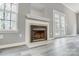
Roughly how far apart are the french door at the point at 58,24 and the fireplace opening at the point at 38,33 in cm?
22

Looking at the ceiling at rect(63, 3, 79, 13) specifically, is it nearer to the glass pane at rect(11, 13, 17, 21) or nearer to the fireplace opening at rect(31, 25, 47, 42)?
the fireplace opening at rect(31, 25, 47, 42)

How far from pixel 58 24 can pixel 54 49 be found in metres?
0.55

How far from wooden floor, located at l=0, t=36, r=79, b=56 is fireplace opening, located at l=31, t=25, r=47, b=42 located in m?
0.18

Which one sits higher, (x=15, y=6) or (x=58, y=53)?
(x=15, y=6)

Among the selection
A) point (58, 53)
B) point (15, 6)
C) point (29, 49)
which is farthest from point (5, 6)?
point (58, 53)

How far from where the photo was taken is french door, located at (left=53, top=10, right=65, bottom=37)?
97.3 inches

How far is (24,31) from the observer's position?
7.68 feet

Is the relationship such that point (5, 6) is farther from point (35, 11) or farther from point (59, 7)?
point (59, 7)

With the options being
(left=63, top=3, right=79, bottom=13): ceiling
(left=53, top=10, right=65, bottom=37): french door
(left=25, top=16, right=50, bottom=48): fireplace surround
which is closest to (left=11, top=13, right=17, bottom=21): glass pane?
(left=25, top=16, right=50, bottom=48): fireplace surround

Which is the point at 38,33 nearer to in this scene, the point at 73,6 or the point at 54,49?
the point at 54,49

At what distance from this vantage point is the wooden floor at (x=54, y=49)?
7.52 ft

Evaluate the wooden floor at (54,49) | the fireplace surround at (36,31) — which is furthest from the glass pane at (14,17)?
the wooden floor at (54,49)

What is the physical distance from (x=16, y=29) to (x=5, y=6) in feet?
1.65

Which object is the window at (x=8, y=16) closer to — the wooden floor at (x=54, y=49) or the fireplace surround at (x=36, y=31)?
the fireplace surround at (x=36, y=31)
